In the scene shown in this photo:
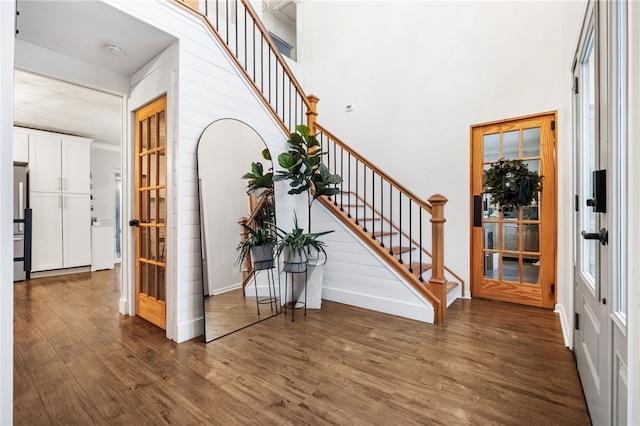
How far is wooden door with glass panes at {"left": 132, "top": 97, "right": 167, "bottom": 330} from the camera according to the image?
2.77 meters

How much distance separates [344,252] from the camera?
11.3 ft

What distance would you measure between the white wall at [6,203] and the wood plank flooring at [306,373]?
1.04 meters

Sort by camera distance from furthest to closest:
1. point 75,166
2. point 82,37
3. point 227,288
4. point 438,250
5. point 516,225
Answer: point 75,166, point 516,225, point 438,250, point 227,288, point 82,37

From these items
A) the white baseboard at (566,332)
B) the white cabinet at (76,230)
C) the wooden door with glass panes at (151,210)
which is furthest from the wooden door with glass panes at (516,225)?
the white cabinet at (76,230)

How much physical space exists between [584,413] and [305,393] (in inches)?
58.1

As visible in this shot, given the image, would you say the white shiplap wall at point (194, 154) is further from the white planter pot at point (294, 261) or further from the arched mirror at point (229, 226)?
the white planter pot at point (294, 261)

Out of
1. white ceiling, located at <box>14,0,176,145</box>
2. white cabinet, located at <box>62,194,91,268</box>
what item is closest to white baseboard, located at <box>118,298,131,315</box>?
white ceiling, located at <box>14,0,176,145</box>

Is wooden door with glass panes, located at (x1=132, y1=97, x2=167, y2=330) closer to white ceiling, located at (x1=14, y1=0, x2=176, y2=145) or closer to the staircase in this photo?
white ceiling, located at (x1=14, y1=0, x2=176, y2=145)

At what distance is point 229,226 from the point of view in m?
2.80

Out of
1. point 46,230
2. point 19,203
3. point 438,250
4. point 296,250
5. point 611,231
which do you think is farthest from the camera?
point 46,230

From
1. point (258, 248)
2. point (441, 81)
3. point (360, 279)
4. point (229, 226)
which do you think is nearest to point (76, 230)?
point (229, 226)

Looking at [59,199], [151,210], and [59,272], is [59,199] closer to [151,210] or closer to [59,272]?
[59,272]

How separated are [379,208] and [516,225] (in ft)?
5.42

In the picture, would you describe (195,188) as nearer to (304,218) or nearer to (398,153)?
(304,218)
